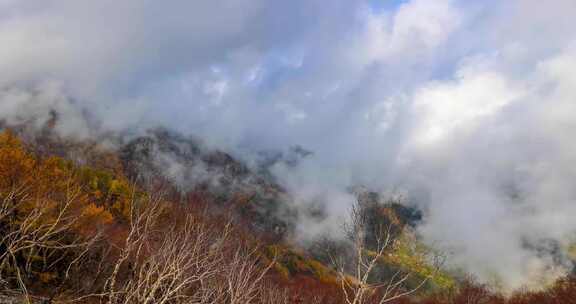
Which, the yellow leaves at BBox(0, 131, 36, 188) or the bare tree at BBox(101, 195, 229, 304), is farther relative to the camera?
the yellow leaves at BBox(0, 131, 36, 188)

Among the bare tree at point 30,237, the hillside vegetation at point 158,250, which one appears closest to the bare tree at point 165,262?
the hillside vegetation at point 158,250

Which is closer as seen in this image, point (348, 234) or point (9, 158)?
point (348, 234)

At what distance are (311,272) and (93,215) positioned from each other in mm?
159993

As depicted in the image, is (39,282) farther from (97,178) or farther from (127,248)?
(97,178)

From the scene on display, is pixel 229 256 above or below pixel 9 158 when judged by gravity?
below

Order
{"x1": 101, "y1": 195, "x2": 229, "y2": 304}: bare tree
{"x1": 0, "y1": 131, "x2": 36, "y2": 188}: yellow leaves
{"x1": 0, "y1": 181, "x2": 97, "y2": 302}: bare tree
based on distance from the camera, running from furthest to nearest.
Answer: {"x1": 0, "y1": 131, "x2": 36, "y2": 188}: yellow leaves < {"x1": 0, "y1": 181, "x2": 97, "y2": 302}: bare tree < {"x1": 101, "y1": 195, "x2": 229, "y2": 304}: bare tree

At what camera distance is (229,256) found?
23453 millimetres

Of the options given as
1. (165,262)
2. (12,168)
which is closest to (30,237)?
(165,262)

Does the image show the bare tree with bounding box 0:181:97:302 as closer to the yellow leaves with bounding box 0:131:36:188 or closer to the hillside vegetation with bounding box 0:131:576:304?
the hillside vegetation with bounding box 0:131:576:304

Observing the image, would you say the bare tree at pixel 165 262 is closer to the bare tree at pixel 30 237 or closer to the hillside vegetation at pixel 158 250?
the hillside vegetation at pixel 158 250

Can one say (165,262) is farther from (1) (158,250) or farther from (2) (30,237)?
(2) (30,237)

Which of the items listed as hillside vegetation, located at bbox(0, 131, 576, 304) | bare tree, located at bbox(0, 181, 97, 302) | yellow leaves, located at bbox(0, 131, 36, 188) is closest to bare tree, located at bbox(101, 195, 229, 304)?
hillside vegetation, located at bbox(0, 131, 576, 304)

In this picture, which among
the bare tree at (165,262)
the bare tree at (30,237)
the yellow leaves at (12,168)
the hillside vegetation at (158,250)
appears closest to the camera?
the bare tree at (165,262)

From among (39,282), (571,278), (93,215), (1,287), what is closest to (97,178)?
(93,215)
